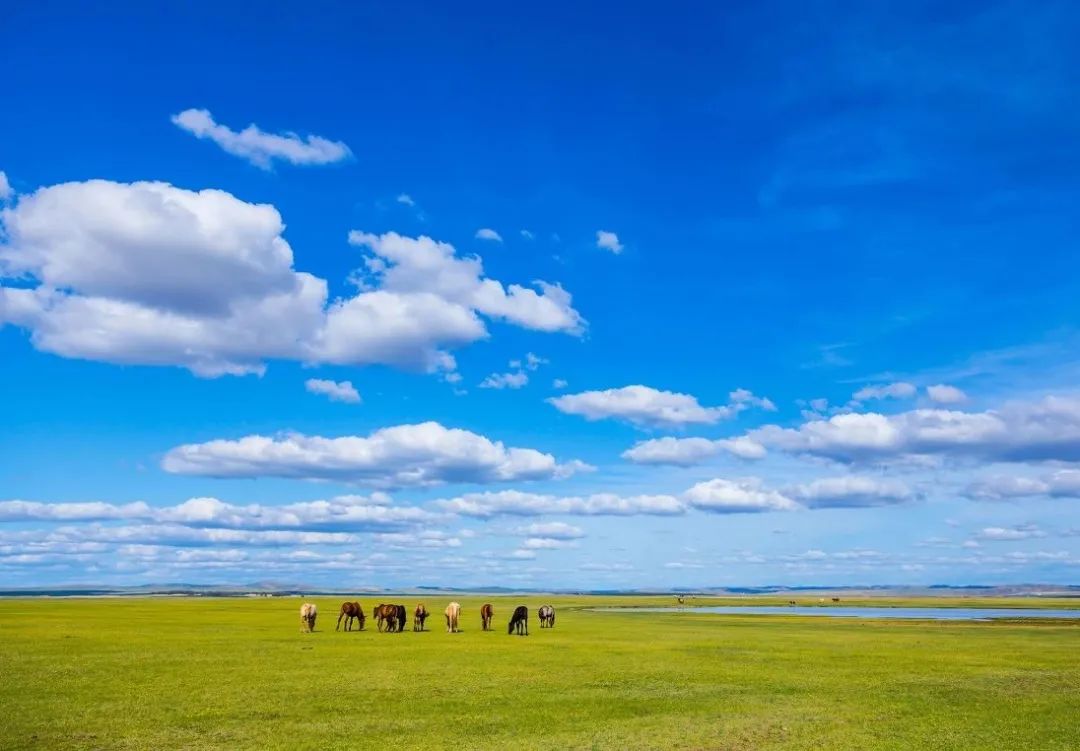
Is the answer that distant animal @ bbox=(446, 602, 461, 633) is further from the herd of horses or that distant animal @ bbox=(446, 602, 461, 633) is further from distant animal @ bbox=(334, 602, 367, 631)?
distant animal @ bbox=(334, 602, 367, 631)

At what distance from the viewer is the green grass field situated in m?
17.5

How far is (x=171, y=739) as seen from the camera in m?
17.0

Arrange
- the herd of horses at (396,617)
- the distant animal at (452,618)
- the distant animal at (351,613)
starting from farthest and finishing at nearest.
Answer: the distant animal at (351,613) → the distant animal at (452,618) → the herd of horses at (396,617)

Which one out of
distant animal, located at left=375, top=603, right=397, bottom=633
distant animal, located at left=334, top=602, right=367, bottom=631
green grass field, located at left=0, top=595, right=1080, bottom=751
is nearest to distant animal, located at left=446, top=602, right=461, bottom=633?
distant animal, located at left=375, top=603, right=397, bottom=633

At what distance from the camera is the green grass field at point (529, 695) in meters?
17.5

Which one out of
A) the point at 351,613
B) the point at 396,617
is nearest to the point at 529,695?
the point at 396,617

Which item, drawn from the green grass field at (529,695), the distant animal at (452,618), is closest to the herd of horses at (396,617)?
the distant animal at (452,618)

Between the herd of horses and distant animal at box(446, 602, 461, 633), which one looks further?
distant animal at box(446, 602, 461, 633)

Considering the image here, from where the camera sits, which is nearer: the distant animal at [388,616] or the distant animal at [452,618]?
the distant animal at [452,618]

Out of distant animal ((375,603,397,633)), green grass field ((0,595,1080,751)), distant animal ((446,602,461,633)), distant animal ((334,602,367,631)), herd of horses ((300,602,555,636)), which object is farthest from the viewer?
distant animal ((334,602,367,631))

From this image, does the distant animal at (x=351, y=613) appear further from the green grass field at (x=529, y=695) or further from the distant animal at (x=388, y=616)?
the green grass field at (x=529, y=695)

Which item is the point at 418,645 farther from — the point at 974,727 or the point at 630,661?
the point at 974,727

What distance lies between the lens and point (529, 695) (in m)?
23.3

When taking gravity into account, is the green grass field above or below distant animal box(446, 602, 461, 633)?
below
